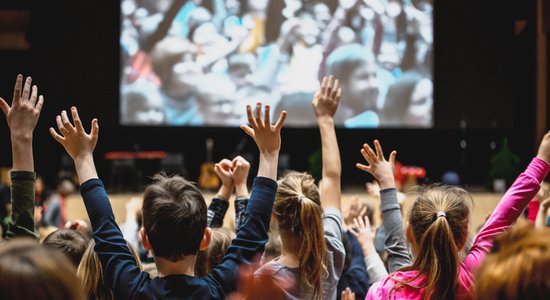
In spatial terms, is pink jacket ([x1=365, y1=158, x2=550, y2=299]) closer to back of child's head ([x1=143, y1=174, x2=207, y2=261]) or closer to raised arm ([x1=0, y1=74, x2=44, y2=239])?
back of child's head ([x1=143, y1=174, x2=207, y2=261])

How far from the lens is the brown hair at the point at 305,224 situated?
188 cm

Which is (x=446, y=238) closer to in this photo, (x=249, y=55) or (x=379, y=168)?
(x=379, y=168)

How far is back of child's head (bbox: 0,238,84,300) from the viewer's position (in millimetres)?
851

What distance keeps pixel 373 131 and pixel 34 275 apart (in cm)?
878

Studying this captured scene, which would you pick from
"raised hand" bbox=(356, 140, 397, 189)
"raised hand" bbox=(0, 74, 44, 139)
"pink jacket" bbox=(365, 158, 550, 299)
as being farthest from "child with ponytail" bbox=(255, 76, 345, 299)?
"raised hand" bbox=(0, 74, 44, 139)

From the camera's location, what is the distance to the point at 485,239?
1.71m

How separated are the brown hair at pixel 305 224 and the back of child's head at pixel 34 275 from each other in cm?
102

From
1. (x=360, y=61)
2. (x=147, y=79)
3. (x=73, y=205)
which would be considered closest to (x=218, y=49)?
(x=147, y=79)

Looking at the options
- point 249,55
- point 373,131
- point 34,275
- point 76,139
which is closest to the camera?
point 34,275

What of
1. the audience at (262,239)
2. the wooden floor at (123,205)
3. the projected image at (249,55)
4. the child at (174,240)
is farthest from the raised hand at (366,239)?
the projected image at (249,55)

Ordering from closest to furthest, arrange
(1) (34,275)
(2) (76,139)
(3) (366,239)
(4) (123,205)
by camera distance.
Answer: (1) (34,275), (2) (76,139), (3) (366,239), (4) (123,205)

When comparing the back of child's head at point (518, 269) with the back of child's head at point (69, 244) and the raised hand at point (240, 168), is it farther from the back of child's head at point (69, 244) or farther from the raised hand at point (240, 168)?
the back of child's head at point (69, 244)

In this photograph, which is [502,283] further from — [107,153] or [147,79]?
[107,153]

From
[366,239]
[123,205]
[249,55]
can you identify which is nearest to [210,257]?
[366,239]
